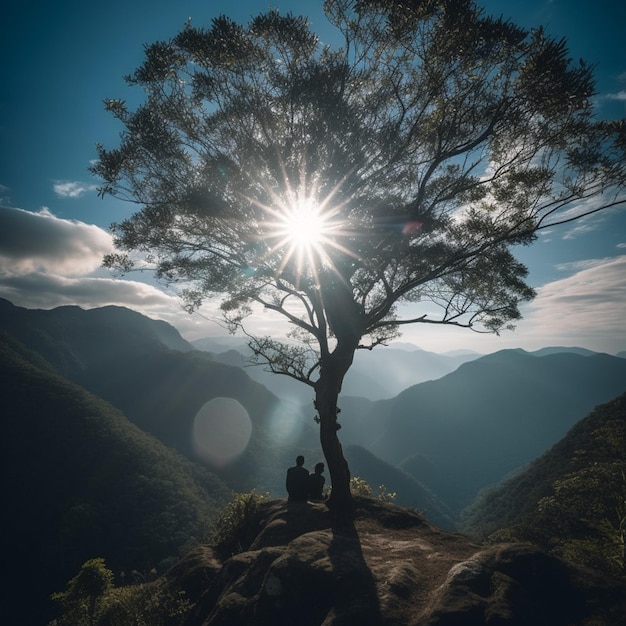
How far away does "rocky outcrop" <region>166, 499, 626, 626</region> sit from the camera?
3832mm

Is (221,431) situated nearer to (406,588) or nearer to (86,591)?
(86,591)

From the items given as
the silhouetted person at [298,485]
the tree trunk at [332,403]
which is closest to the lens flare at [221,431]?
the silhouetted person at [298,485]

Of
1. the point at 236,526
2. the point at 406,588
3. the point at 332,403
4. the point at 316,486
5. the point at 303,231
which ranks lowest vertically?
the point at 236,526

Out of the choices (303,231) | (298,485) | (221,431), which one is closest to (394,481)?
(221,431)

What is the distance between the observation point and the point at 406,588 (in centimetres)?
478

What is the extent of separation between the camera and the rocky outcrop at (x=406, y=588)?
3.83 meters

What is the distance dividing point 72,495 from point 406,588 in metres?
102

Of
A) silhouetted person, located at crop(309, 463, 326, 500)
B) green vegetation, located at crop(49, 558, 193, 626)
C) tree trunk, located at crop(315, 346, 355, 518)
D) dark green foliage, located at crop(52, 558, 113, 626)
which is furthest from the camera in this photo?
silhouetted person, located at crop(309, 463, 326, 500)

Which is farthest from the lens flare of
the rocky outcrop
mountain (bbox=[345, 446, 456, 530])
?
the rocky outcrop

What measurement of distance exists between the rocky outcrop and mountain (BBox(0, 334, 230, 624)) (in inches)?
2776

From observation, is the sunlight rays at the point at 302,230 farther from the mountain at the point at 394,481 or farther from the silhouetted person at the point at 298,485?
the mountain at the point at 394,481

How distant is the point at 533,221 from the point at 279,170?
6.60 metres

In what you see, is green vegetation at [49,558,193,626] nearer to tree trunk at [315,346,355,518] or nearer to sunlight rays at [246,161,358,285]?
tree trunk at [315,346,355,518]

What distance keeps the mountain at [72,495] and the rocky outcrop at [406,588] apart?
231 ft
